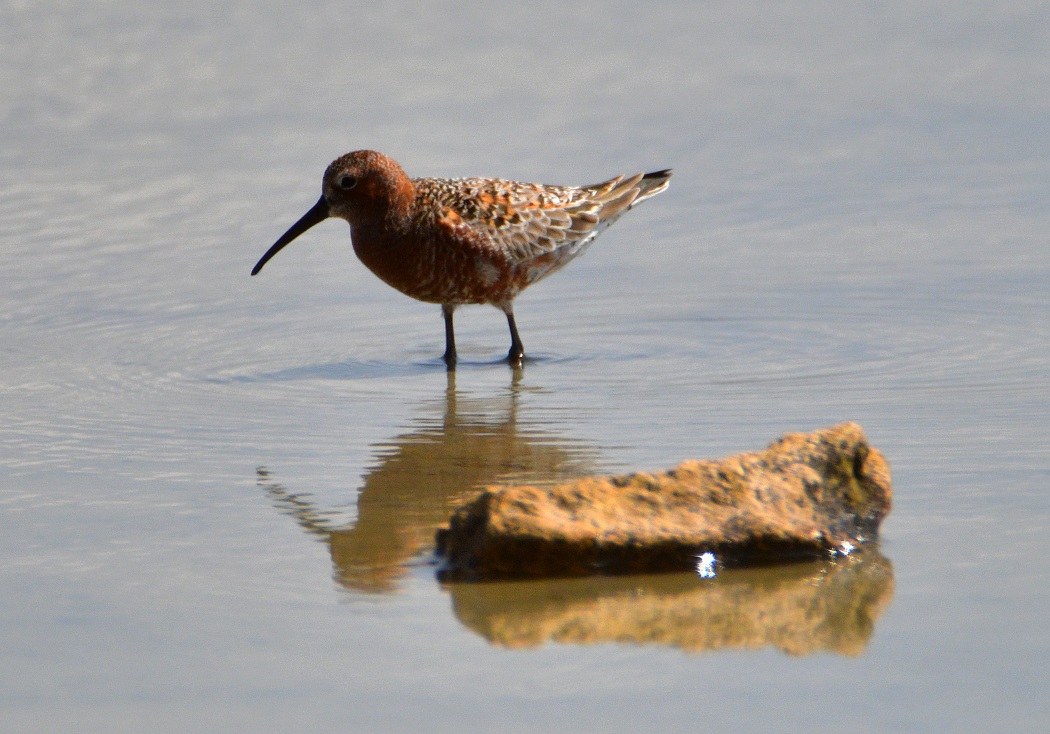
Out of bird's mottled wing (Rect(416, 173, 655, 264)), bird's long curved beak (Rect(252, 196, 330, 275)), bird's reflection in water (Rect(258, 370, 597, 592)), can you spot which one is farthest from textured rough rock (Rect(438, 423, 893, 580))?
bird's long curved beak (Rect(252, 196, 330, 275))

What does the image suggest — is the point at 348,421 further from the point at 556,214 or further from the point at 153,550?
the point at 556,214

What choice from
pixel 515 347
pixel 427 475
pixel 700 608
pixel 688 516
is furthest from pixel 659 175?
pixel 700 608

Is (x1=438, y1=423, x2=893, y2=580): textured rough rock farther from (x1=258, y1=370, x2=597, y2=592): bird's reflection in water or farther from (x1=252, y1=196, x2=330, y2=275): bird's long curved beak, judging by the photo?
(x1=252, y1=196, x2=330, y2=275): bird's long curved beak

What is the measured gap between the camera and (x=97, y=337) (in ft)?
28.8

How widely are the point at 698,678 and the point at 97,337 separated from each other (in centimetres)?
543

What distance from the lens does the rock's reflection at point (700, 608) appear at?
4527 mm

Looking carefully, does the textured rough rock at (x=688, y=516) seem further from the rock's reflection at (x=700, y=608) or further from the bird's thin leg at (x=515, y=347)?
the bird's thin leg at (x=515, y=347)

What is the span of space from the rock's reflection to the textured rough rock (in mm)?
67

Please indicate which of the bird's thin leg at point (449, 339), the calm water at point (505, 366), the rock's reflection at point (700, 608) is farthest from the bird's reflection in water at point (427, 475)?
the bird's thin leg at point (449, 339)

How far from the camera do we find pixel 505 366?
8562 millimetres

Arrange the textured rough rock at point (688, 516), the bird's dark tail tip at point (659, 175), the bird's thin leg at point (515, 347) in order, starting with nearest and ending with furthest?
the textured rough rock at point (688, 516) → the bird's thin leg at point (515, 347) → the bird's dark tail tip at point (659, 175)

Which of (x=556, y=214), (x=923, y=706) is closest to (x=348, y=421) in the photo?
(x=556, y=214)

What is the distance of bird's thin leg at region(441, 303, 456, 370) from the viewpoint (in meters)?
8.62

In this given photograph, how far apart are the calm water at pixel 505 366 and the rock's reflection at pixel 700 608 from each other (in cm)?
2
